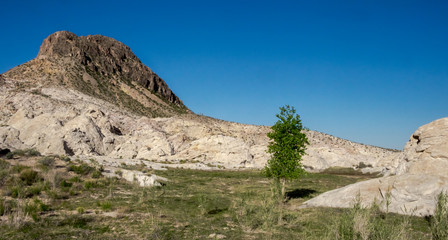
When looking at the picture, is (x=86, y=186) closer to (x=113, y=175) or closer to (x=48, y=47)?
(x=113, y=175)

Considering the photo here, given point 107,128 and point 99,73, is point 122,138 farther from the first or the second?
point 99,73

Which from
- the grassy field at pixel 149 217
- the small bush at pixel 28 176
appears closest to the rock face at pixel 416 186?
the grassy field at pixel 149 217

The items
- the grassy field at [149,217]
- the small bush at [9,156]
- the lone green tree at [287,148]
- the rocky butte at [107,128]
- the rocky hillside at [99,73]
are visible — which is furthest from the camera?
the rocky hillside at [99,73]

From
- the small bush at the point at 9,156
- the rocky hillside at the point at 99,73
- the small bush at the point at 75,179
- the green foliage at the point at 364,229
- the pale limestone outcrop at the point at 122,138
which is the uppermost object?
the rocky hillside at the point at 99,73

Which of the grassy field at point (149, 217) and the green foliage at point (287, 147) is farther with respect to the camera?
the green foliage at point (287, 147)

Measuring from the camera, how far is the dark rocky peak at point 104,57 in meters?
90.9

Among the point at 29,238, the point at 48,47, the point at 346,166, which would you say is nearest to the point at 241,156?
the point at 346,166

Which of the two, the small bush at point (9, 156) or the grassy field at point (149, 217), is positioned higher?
the small bush at point (9, 156)

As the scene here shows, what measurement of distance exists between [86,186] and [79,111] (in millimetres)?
45859

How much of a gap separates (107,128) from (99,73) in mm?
43663

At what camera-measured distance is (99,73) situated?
9162 cm

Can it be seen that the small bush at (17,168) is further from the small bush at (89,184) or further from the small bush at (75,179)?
the small bush at (89,184)

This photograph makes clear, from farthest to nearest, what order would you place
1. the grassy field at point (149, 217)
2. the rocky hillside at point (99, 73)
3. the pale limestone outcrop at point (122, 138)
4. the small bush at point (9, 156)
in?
the rocky hillside at point (99, 73), the pale limestone outcrop at point (122, 138), the small bush at point (9, 156), the grassy field at point (149, 217)

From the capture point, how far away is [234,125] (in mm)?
80438
